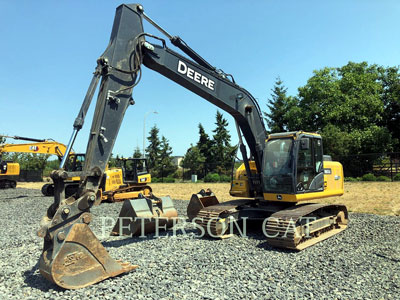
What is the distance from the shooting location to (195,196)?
9.10m

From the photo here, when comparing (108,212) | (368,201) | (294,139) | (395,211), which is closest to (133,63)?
(294,139)

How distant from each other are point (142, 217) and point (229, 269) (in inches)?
110

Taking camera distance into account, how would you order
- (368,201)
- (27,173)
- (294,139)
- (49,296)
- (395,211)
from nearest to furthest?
(49,296)
(294,139)
(395,211)
(368,201)
(27,173)

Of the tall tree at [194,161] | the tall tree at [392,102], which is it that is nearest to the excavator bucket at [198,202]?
the tall tree at [194,161]

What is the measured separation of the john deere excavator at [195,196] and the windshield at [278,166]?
0.08 feet

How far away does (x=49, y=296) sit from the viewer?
4.05 metres

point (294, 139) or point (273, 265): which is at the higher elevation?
point (294, 139)

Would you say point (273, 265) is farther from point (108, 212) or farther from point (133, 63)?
point (108, 212)

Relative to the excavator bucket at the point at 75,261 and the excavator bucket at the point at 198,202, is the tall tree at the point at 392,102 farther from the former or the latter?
the excavator bucket at the point at 75,261

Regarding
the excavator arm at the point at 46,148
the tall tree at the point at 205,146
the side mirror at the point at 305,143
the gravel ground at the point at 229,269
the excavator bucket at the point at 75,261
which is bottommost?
the gravel ground at the point at 229,269

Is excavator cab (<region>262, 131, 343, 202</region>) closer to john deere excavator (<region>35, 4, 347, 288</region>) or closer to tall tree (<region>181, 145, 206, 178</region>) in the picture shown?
john deere excavator (<region>35, 4, 347, 288</region>)

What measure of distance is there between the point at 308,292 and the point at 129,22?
5152 mm

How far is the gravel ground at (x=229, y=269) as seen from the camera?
4234 millimetres

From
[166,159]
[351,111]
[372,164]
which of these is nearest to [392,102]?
[351,111]
